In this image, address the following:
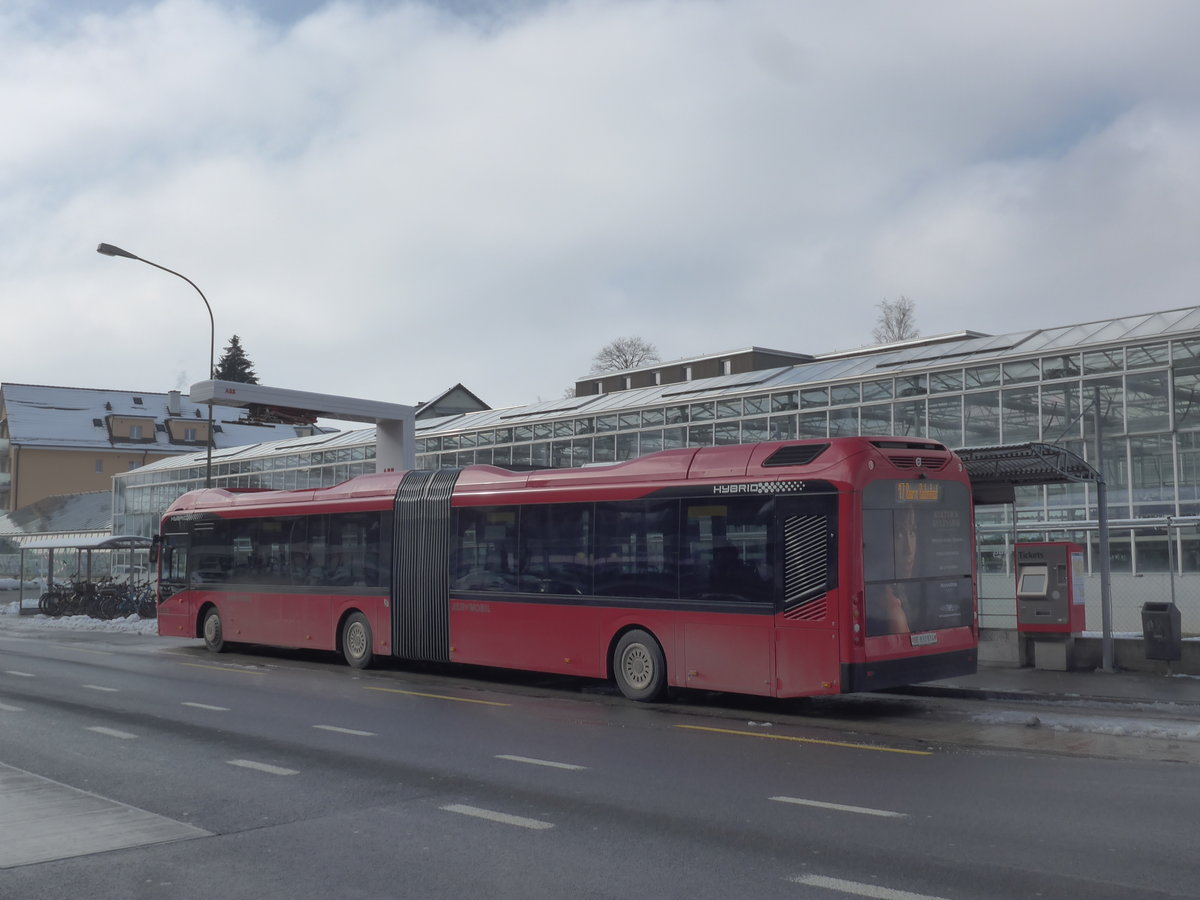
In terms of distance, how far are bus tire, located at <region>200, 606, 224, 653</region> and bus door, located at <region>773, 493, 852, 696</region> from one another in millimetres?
12908

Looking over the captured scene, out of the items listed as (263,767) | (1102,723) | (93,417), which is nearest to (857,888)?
(263,767)

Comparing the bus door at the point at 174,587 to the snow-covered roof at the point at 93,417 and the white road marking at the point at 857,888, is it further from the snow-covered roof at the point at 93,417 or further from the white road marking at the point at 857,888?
the snow-covered roof at the point at 93,417

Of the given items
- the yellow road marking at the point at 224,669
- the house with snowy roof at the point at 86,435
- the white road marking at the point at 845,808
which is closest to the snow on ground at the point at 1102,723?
the white road marking at the point at 845,808

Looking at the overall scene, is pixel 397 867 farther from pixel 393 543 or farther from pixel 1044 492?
pixel 1044 492

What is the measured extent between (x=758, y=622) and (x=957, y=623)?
8.03 ft

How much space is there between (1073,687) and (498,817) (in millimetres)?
9543

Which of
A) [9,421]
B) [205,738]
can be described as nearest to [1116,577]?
[205,738]

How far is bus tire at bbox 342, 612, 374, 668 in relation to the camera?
1834 centimetres

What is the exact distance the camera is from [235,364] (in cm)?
10350

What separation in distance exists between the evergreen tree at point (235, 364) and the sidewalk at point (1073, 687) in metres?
94.5

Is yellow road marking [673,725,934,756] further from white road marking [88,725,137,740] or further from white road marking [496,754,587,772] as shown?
white road marking [88,725,137,740]

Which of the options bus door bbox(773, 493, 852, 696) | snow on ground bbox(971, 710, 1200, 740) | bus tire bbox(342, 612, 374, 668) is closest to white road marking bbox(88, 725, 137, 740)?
bus tire bbox(342, 612, 374, 668)

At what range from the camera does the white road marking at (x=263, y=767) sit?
9414mm

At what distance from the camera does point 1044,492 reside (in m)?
24.0
